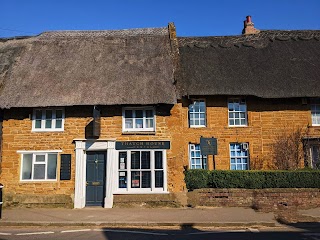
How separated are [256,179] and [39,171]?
30.0 ft

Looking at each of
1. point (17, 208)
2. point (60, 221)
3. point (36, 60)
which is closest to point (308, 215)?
point (60, 221)

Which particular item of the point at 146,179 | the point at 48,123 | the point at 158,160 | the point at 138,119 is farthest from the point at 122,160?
the point at 48,123

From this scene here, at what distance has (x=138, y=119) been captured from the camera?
14.6 metres

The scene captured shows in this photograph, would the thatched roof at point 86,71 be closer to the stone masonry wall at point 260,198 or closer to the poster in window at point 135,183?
the poster in window at point 135,183

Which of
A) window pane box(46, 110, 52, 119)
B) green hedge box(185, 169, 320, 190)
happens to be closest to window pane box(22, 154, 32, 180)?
window pane box(46, 110, 52, 119)

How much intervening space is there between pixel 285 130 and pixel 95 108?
945 cm

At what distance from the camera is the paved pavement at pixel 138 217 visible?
10.2 m

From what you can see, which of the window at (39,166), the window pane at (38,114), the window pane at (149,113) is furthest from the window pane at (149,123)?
the window pane at (38,114)

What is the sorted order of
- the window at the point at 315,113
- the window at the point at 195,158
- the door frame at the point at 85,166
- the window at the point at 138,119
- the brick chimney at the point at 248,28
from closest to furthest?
the door frame at the point at 85,166
the window at the point at 138,119
the window at the point at 195,158
the window at the point at 315,113
the brick chimney at the point at 248,28

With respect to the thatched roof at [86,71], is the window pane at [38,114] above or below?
below

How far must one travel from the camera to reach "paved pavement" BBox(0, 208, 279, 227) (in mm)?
10242

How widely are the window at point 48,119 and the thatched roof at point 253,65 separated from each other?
5.44 m

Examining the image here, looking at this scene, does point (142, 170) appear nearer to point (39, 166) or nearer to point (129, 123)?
point (129, 123)

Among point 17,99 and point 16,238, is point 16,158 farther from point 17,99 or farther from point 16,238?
point 16,238
